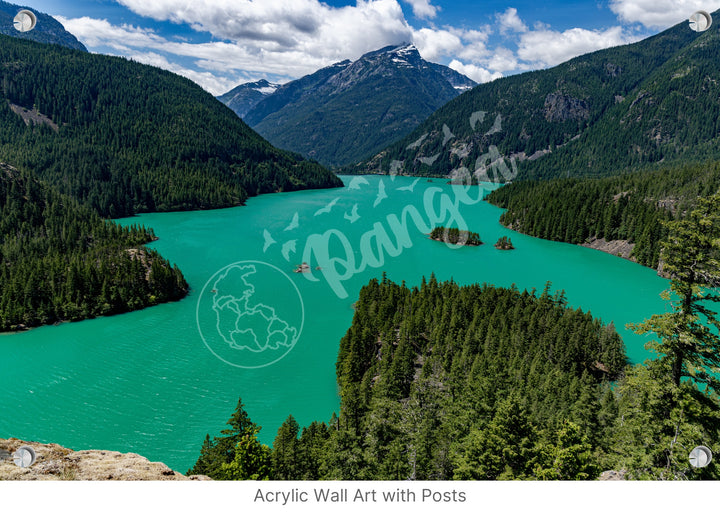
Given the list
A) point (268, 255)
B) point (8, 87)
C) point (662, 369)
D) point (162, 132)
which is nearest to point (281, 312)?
point (268, 255)

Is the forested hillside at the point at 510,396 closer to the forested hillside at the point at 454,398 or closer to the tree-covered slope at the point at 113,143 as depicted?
the forested hillside at the point at 454,398

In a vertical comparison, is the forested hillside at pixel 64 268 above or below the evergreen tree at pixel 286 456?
above

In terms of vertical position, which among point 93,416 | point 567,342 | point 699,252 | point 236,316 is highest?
point 699,252

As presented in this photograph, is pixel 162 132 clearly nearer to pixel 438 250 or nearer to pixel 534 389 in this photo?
pixel 438 250

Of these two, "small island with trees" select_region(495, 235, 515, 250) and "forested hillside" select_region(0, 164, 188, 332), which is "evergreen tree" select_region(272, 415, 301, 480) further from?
"small island with trees" select_region(495, 235, 515, 250)

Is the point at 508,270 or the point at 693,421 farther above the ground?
the point at 508,270

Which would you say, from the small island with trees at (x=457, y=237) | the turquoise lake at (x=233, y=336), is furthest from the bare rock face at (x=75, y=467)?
the small island with trees at (x=457, y=237)
